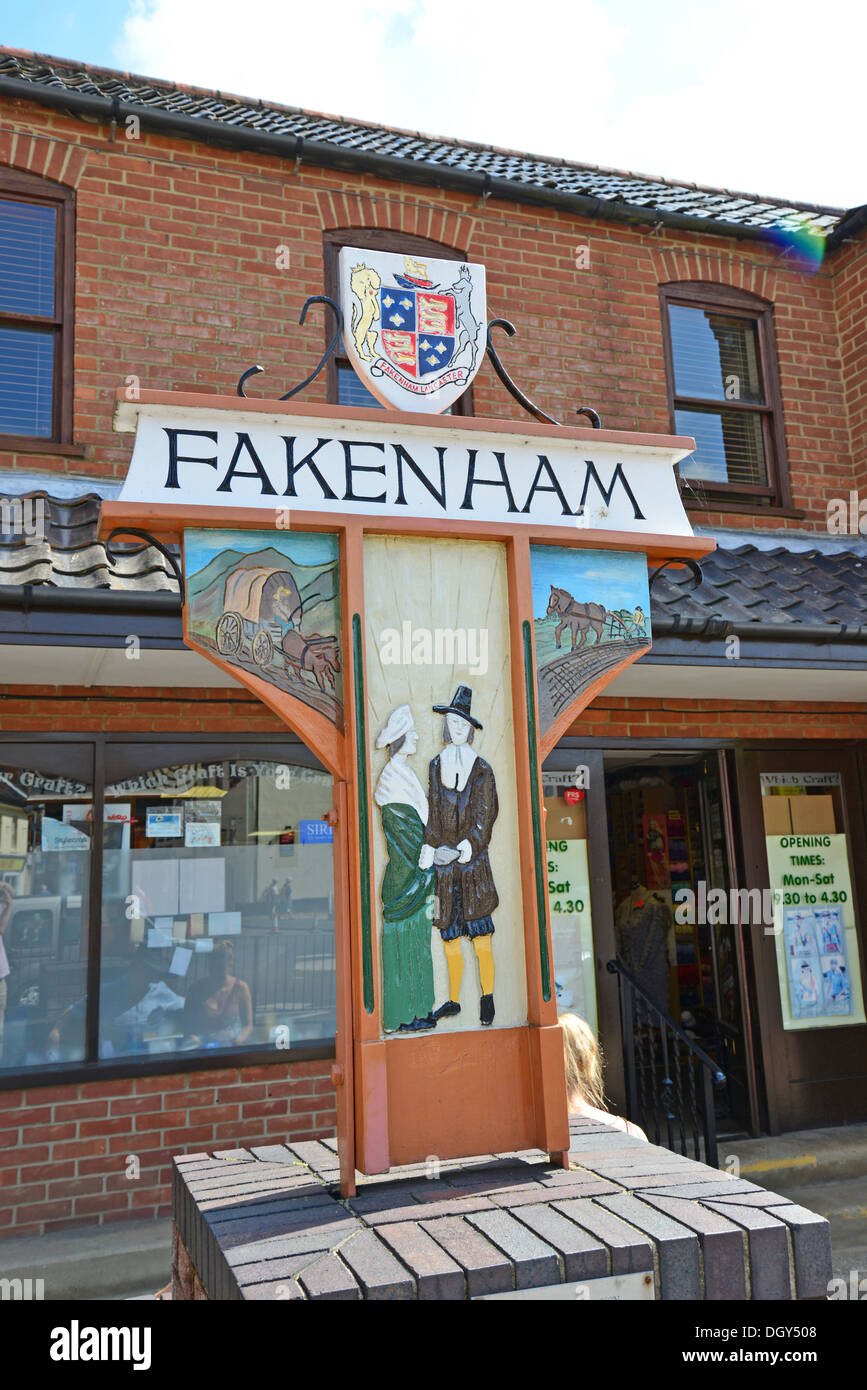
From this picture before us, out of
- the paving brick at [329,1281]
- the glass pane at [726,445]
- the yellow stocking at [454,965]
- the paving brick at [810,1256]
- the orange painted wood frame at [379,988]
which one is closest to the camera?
the paving brick at [329,1281]

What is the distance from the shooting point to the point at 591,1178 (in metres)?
2.31

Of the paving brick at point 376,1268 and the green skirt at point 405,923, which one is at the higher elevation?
the green skirt at point 405,923

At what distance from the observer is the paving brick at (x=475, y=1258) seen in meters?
1.79

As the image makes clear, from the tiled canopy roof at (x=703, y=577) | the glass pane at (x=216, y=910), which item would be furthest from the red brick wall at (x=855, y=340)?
the glass pane at (x=216, y=910)

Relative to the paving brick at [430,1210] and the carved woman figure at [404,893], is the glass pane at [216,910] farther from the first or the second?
the paving brick at [430,1210]

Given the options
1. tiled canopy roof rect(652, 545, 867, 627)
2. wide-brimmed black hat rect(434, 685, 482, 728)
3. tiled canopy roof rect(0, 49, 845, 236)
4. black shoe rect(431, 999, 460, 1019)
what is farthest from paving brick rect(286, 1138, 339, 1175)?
tiled canopy roof rect(0, 49, 845, 236)

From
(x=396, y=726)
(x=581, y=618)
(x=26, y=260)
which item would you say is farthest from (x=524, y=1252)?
(x=26, y=260)

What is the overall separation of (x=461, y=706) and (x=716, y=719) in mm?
4540

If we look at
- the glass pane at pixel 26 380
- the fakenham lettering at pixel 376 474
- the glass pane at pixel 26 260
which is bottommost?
the fakenham lettering at pixel 376 474

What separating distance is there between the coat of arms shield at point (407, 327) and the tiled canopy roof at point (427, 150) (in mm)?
4153

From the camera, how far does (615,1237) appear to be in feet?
6.28

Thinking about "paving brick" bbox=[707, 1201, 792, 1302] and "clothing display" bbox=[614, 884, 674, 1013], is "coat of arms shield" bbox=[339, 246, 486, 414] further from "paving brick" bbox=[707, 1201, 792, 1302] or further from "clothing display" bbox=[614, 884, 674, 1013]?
"clothing display" bbox=[614, 884, 674, 1013]
